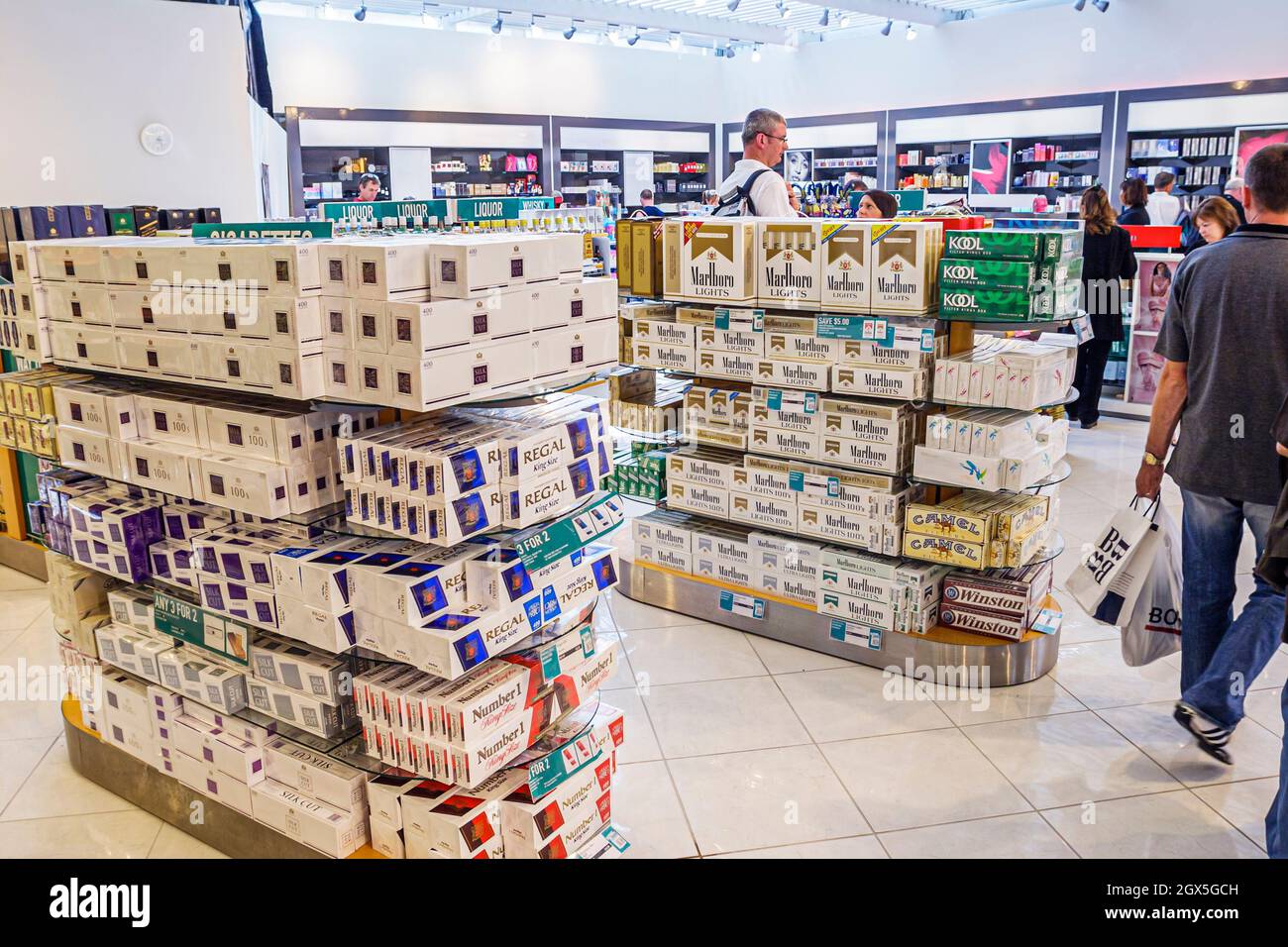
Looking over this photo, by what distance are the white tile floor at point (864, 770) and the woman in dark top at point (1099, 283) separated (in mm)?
4627

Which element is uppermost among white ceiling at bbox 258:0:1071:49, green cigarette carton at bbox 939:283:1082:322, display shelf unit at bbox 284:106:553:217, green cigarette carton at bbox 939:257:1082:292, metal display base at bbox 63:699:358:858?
white ceiling at bbox 258:0:1071:49

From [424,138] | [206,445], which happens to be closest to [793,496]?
[206,445]

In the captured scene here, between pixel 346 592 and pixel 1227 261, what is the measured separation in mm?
2793

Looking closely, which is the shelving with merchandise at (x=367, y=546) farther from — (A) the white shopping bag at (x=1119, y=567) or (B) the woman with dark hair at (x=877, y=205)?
(B) the woman with dark hair at (x=877, y=205)

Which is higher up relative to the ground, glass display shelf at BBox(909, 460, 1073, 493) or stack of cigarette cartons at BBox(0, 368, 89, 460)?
stack of cigarette cartons at BBox(0, 368, 89, 460)

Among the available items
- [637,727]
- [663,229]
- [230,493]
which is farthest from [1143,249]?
[230,493]

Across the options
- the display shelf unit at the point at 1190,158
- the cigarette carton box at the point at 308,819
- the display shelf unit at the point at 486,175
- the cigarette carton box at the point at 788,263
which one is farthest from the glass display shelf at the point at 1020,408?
the display shelf unit at the point at 486,175

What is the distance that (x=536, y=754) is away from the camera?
266 centimetres

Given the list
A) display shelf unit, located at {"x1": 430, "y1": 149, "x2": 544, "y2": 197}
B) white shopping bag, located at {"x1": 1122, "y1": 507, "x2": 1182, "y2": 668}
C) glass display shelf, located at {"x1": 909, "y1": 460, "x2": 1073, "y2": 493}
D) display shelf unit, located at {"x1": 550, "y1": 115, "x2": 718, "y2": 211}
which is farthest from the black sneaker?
display shelf unit, located at {"x1": 550, "y1": 115, "x2": 718, "y2": 211}

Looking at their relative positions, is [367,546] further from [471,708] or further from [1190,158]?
[1190,158]

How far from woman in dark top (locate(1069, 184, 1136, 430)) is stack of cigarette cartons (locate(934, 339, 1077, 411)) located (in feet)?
15.4

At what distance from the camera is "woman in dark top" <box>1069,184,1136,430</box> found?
8195 millimetres

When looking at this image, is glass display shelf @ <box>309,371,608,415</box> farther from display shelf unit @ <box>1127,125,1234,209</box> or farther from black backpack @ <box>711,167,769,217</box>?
display shelf unit @ <box>1127,125,1234,209</box>
